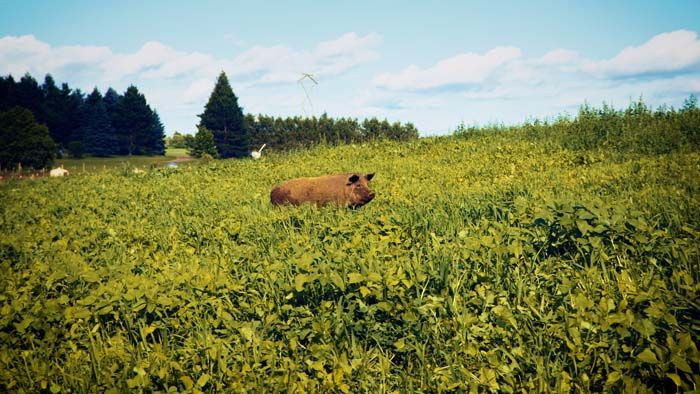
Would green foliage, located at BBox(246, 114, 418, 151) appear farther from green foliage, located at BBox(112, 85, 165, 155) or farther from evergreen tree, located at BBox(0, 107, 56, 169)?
evergreen tree, located at BBox(0, 107, 56, 169)

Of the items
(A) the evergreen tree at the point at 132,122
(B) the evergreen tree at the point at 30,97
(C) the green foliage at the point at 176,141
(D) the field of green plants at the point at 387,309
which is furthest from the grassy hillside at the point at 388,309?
(C) the green foliage at the point at 176,141

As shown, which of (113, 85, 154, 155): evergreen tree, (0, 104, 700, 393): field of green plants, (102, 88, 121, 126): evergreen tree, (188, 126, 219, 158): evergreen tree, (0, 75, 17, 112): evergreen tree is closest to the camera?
(0, 104, 700, 393): field of green plants

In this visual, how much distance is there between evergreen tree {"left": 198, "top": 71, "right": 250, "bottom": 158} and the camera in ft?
211

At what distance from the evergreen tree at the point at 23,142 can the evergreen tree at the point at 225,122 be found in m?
21.1

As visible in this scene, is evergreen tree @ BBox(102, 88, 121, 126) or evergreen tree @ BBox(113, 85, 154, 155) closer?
evergreen tree @ BBox(113, 85, 154, 155)

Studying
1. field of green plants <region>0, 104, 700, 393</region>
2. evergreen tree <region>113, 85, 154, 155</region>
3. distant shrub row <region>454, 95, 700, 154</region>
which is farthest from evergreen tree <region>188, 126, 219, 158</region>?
field of green plants <region>0, 104, 700, 393</region>

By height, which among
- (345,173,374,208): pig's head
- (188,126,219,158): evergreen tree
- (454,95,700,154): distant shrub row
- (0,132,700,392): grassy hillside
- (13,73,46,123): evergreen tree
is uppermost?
(13,73,46,123): evergreen tree

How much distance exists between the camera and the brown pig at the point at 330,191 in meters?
8.69

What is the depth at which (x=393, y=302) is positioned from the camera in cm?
369

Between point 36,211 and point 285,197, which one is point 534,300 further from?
point 36,211

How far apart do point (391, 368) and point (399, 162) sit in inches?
510

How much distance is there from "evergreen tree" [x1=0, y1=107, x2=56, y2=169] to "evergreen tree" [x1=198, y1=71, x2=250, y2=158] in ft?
69.2

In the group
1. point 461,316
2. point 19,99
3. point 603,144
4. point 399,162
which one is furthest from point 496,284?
point 19,99

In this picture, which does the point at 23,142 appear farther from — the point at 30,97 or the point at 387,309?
the point at 387,309
